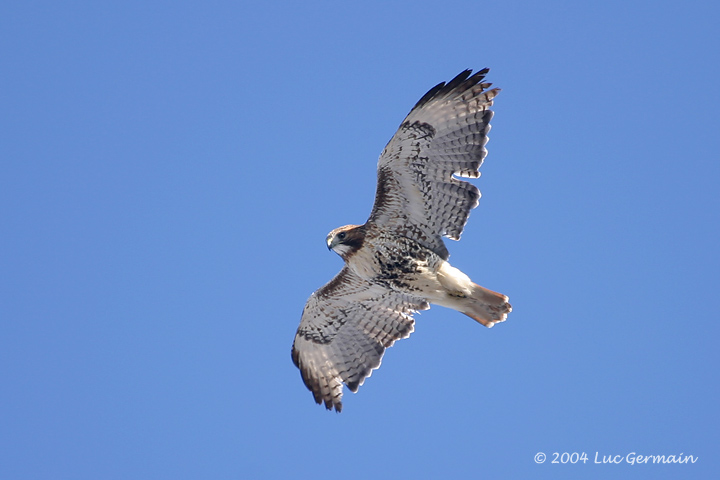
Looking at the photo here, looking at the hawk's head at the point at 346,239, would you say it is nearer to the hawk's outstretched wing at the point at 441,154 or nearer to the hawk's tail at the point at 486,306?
the hawk's outstretched wing at the point at 441,154

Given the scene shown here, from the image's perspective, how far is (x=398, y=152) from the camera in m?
9.16

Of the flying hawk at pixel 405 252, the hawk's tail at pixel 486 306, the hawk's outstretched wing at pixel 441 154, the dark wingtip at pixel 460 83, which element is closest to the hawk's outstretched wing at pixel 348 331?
the flying hawk at pixel 405 252

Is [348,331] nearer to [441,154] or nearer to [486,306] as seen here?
[486,306]

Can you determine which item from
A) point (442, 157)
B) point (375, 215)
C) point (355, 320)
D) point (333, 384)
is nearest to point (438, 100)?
point (442, 157)

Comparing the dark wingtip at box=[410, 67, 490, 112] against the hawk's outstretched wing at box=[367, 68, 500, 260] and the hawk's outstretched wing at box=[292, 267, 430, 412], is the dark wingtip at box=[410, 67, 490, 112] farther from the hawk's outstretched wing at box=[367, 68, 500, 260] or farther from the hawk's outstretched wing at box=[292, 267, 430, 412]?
the hawk's outstretched wing at box=[292, 267, 430, 412]

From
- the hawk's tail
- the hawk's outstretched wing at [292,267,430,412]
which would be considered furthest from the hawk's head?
the hawk's tail

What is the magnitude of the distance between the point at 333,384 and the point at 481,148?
3690 millimetres

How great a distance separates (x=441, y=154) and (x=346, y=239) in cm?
152

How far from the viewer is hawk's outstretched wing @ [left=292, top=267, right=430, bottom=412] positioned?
10.4 m

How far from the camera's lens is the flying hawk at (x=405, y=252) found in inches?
360

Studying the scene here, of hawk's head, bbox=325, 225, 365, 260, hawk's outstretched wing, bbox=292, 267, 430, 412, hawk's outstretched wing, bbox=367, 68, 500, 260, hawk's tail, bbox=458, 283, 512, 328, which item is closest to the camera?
hawk's outstretched wing, bbox=367, 68, 500, 260

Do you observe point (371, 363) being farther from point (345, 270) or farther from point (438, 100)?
point (438, 100)

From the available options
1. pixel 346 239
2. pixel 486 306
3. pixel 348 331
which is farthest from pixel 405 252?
pixel 348 331

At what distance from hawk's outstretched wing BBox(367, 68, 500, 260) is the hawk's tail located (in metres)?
0.77
